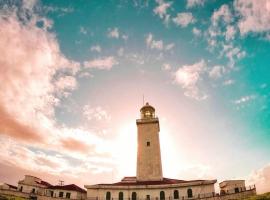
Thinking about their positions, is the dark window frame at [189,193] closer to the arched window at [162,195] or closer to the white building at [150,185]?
the white building at [150,185]

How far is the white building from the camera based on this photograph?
144ft

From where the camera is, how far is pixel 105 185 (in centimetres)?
4669

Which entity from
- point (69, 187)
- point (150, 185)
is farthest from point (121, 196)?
point (69, 187)

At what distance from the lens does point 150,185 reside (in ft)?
148

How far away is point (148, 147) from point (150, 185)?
9864 millimetres

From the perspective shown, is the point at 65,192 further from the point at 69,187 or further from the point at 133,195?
the point at 133,195

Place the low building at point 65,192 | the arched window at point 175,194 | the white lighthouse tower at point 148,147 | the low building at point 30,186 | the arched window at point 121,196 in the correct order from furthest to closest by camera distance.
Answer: the low building at point 30,186 < the white lighthouse tower at point 148,147 < the low building at point 65,192 < the arched window at point 121,196 < the arched window at point 175,194

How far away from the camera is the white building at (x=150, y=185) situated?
4403cm

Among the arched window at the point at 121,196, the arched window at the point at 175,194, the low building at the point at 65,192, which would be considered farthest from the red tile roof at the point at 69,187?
the arched window at the point at 175,194

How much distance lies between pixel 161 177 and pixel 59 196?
21.2 metres

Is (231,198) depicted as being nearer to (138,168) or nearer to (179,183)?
(179,183)

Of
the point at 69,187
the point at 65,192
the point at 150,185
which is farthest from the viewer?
the point at 69,187

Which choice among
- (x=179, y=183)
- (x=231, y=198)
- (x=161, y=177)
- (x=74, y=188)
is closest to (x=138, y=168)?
(x=161, y=177)

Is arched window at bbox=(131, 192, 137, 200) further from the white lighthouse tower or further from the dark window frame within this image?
the dark window frame
